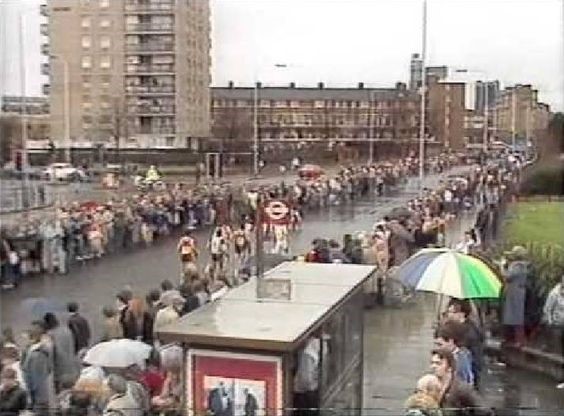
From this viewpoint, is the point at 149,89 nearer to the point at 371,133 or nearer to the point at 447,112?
the point at 371,133

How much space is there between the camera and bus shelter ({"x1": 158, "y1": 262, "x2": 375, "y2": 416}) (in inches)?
128

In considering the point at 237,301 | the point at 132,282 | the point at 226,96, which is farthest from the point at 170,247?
the point at 237,301

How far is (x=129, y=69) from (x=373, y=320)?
13482 mm

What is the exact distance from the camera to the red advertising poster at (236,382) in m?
→ 3.25

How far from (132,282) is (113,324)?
464 cm

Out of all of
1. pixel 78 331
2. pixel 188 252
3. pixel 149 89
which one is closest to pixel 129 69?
pixel 149 89

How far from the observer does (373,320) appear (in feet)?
24.1

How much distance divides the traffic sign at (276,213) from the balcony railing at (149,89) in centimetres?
907

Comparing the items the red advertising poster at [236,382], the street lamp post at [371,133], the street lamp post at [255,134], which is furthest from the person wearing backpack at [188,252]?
the street lamp post at [371,133]

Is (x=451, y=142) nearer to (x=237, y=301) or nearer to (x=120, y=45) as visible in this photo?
(x=120, y=45)

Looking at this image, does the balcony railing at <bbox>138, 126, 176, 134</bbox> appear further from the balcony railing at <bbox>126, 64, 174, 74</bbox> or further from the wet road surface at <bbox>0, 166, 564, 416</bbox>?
the wet road surface at <bbox>0, 166, 564, 416</bbox>

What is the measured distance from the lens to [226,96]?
16.0 m

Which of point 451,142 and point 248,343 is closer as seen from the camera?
point 248,343

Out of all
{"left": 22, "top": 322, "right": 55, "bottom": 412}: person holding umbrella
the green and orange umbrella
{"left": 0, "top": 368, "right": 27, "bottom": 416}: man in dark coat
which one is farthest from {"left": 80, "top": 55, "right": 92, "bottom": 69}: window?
{"left": 0, "top": 368, "right": 27, "bottom": 416}: man in dark coat
